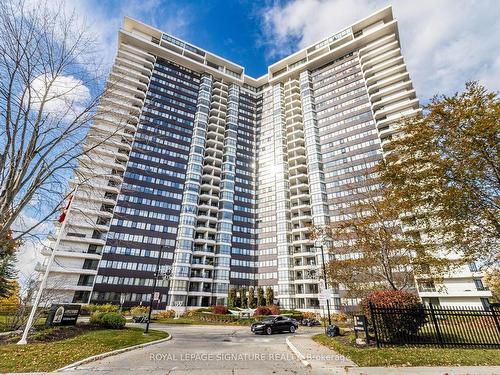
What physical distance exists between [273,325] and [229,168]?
185 ft

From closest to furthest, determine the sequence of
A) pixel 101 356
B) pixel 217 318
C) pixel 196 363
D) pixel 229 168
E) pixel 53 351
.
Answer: pixel 196 363 → pixel 101 356 → pixel 53 351 → pixel 217 318 → pixel 229 168

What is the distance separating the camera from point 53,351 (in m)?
10.9

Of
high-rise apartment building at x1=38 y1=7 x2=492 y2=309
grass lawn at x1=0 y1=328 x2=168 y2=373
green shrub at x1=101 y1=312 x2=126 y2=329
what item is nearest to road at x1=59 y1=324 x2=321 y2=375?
grass lawn at x1=0 y1=328 x2=168 y2=373

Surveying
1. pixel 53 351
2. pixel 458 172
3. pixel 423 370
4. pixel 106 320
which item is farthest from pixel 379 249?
pixel 106 320

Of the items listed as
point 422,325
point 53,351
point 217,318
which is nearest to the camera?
point 53,351

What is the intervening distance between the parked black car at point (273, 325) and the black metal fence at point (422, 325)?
1243 cm

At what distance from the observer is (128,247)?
182ft

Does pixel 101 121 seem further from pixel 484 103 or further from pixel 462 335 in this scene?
pixel 462 335

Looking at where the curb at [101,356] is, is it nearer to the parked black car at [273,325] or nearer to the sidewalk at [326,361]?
the sidewalk at [326,361]

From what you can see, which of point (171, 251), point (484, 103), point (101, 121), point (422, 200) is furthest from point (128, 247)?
point (484, 103)

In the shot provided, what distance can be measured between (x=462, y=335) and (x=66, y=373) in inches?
685

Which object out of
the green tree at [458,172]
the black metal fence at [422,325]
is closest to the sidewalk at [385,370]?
the black metal fence at [422,325]

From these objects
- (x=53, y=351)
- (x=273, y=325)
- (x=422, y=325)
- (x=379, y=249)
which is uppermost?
(x=379, y=249)

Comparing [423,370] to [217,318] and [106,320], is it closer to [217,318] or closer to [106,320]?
[106,320]
